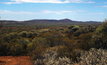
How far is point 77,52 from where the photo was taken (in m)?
7.34

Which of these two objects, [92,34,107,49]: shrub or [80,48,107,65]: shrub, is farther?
[92,34,107,49]: shrub

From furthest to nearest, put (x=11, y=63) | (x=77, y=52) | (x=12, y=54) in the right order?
(x=12, y=54)
(x=11, y=63)
(x=77, y=52)

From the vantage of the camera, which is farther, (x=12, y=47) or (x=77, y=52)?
(x=12, y=47)

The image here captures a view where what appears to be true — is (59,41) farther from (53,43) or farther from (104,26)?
(104,26)

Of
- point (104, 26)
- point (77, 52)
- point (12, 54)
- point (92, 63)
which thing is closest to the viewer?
point (92, 63)

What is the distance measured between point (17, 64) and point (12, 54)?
115 inches

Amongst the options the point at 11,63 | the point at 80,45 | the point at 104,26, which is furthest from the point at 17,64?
the point at 104,26

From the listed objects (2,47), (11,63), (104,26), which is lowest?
(11,63)

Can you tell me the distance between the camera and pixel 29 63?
7.74 metres

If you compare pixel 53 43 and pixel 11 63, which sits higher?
pixel 53 43

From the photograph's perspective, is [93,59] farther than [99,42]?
No

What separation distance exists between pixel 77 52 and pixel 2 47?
8.63 meters

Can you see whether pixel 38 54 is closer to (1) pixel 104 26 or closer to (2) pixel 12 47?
(2) pixel 12 47

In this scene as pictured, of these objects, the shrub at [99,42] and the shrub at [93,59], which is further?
the shrub at [99,42]
